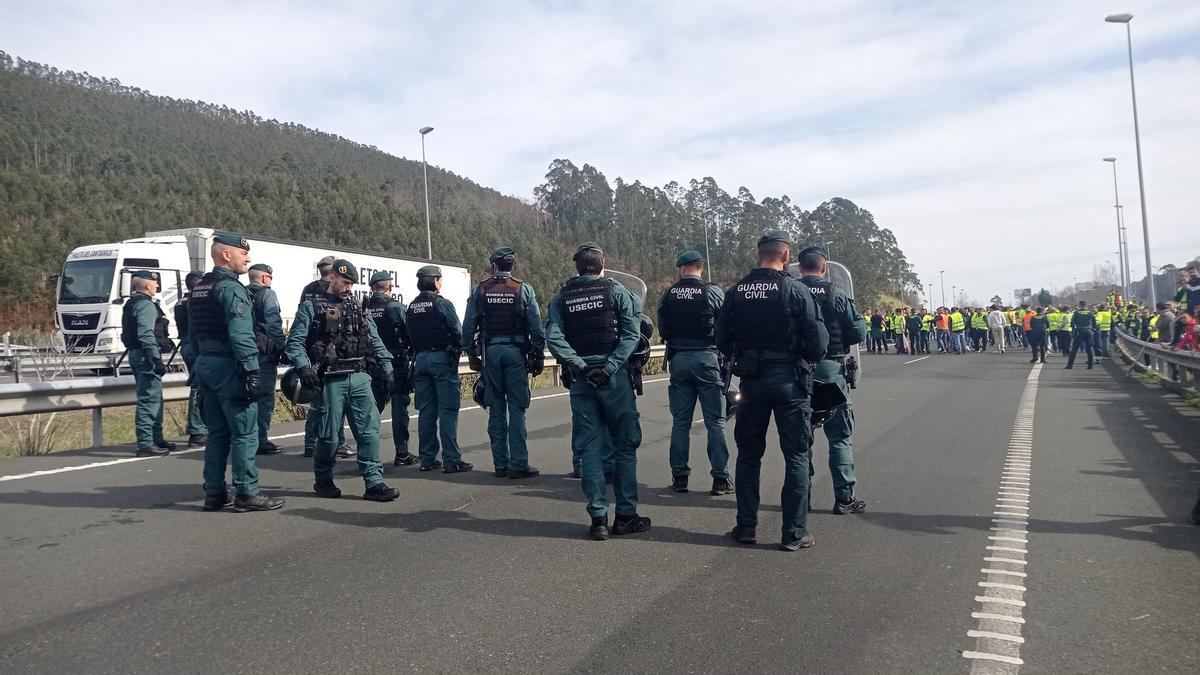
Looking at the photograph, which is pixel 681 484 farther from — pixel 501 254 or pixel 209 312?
pixel 209 312

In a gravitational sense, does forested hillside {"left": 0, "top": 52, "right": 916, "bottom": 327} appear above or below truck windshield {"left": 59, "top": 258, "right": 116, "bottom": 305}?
above

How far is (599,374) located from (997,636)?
8.55 feet

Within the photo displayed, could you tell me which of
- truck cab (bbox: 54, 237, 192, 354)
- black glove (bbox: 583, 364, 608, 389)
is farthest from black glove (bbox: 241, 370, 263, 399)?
truck cab (bbox: 54, 237, 192, 354)

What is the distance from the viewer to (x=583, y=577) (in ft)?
15.0

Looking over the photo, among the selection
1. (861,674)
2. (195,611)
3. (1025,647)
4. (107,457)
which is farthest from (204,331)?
(1025,647)

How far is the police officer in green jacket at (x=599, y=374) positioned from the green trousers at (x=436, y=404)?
8.03ft

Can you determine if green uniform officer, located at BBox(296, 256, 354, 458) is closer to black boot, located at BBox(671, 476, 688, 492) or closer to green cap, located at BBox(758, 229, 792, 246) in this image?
black boot, located at BBox(671, 476, 688, 492)

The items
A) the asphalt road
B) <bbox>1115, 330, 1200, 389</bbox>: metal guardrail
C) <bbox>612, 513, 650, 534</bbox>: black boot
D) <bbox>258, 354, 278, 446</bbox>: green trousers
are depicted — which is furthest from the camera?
<bbox>1115, 330, 1200, 389</bbox>: metal guardrail

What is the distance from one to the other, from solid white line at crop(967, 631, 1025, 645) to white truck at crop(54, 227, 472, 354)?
1744 cm

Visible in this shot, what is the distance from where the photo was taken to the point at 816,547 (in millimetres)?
5148

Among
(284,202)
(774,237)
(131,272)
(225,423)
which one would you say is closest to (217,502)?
(225,423)

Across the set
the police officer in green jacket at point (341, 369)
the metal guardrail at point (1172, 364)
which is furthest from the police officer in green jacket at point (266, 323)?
the metal guardrail at point (1172, 364)

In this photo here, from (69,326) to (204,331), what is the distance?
1750 cm

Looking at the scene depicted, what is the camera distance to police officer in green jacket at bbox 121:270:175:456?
8.89 meters
